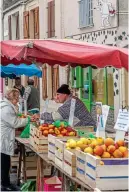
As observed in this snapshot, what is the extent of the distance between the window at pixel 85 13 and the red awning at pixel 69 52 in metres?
8.30

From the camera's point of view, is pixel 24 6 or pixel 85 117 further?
pixel 24 6

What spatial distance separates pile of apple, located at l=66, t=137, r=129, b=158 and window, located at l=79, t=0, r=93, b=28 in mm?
10166

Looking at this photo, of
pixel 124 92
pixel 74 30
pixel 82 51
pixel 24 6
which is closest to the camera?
pixel 82 51

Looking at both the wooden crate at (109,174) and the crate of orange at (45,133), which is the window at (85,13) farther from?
the wooden crate at (109,174)

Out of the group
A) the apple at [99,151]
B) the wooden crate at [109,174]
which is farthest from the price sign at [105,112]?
the wooden crate at [109,174]

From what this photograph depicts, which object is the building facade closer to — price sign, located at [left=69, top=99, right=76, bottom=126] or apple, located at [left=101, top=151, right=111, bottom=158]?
price sign, located at [left=69, top=99, right=76, bottom=126]

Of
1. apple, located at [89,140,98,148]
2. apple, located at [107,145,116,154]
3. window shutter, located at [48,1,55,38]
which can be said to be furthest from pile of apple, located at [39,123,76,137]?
window shutter, located at [48,1,55,38]

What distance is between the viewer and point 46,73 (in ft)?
66.9

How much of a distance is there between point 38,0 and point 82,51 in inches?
613

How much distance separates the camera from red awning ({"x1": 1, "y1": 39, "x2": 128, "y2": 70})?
229 inches

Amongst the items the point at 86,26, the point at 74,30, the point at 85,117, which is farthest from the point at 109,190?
the point at 74,30

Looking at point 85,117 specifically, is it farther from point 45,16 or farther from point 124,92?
point 45,16

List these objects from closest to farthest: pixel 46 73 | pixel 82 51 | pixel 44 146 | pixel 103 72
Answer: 1. pixel 82 51
2. pixel 44 146
3. pixel 103 72
4. pixel 46 73

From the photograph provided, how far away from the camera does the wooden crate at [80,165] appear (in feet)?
17.9
